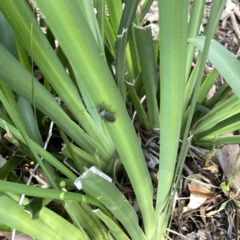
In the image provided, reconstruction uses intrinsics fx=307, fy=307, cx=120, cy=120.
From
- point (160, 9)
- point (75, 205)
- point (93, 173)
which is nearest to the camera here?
point (160, 9)

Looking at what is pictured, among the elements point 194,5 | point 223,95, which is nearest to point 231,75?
point 194,5

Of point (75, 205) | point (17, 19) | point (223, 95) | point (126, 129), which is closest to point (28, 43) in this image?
point (17, 19)

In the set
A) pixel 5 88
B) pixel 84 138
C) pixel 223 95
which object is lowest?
pixel 223 95

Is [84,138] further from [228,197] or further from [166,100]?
[228,197]

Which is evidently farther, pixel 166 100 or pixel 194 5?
pixel 194 5

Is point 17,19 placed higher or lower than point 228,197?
higher

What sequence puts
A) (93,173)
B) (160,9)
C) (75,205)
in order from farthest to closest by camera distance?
(75,205) < (93,173) < (160,9)
